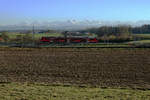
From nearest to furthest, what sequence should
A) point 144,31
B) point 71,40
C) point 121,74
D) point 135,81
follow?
point 135,81 < point 121,74 < point 71,40 < point 144,31

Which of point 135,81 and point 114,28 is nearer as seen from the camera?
point 135,81

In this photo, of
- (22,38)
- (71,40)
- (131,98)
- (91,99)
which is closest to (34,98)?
(91,99)

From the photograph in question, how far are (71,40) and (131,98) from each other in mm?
53185

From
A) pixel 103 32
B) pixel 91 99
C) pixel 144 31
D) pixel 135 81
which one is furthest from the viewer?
pixel 144 31

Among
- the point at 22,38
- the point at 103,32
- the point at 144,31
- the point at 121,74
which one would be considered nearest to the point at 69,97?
the point at 121,74

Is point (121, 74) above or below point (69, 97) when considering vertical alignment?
below

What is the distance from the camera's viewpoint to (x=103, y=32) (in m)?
102

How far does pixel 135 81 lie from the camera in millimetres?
14312

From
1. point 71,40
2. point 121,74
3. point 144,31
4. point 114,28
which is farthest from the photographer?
point 144,31

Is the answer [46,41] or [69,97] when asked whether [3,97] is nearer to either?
[69,97]

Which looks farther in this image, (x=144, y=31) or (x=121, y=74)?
(x=144, y=31)

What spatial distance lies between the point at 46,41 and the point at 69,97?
53998mm

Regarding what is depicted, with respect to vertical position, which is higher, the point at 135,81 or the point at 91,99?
the point at 91,99

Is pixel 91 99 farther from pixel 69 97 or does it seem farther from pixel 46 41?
pixel 46 41
